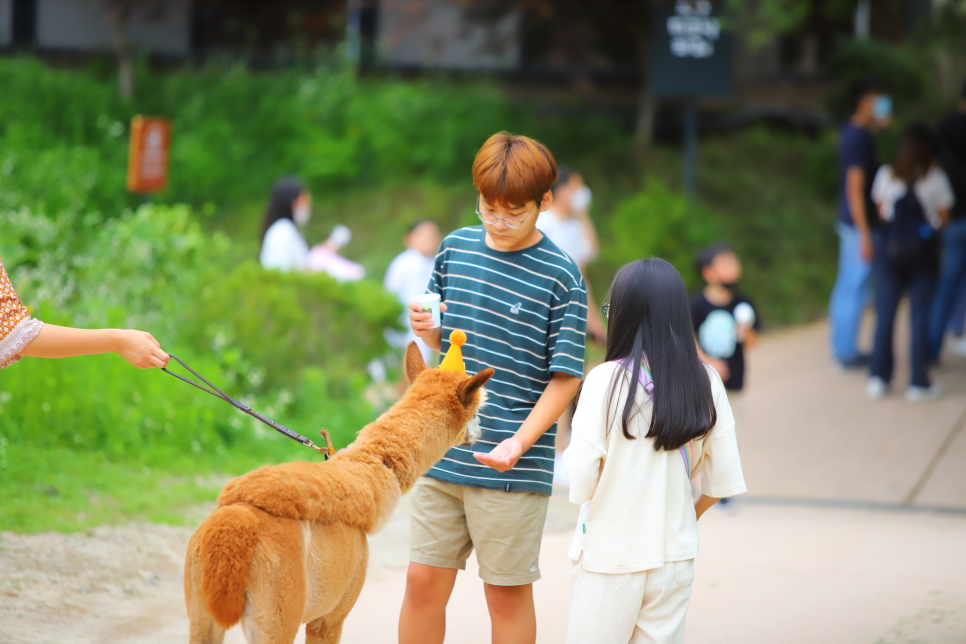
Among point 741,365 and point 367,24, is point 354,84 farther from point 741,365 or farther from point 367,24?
point 741,365

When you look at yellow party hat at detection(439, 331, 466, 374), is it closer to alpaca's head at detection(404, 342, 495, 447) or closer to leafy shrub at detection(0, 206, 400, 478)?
→ alpaca's head at detection(404, 342, 495, 447)

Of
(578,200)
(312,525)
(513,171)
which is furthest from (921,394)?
(312,525)

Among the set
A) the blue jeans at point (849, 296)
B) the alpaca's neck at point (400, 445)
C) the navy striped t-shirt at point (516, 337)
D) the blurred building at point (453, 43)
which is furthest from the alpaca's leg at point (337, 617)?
the blurred building at point (453, 43)

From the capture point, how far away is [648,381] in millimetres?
2787

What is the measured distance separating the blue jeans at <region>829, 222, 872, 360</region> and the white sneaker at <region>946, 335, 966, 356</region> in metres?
0.96

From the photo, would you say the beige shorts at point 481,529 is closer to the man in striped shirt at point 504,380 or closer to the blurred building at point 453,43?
the man in striped shirt at point 504,380

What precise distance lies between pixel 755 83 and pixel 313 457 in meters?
10.0

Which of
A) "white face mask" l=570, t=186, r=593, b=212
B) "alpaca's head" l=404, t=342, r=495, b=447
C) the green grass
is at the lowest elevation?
the green grass

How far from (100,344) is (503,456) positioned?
1.24 meters

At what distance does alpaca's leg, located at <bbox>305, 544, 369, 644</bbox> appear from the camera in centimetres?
278

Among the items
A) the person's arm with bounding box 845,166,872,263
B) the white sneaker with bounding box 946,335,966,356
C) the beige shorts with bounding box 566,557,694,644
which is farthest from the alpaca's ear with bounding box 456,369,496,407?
the white sneaker with bounding box 946,335,966,356

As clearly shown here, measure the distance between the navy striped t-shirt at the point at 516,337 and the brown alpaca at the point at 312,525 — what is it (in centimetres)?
19

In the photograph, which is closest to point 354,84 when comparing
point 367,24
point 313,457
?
point 367,24

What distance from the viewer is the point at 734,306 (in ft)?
19.5
